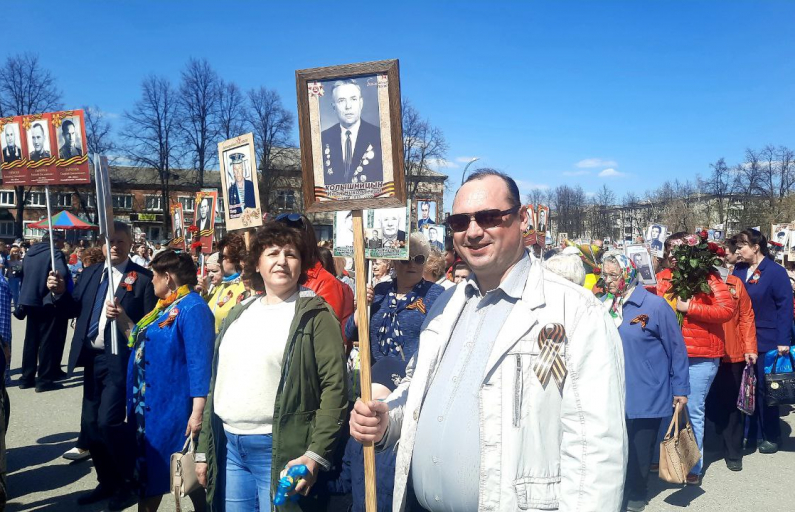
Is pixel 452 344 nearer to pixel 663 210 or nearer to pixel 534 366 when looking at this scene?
pixel 534 366

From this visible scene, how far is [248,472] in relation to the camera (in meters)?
3.12

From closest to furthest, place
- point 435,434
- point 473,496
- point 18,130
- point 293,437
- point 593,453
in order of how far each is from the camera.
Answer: point 593,453
point 473,496
point 435,434
point 293,437
point 18,130

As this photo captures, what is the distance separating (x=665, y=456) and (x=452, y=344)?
333 cm

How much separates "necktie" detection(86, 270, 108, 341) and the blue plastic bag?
6957mm

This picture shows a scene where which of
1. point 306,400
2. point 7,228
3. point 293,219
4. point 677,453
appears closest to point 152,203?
point 7,228

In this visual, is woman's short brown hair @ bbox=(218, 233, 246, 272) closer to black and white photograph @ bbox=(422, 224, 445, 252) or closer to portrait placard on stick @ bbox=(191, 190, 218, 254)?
portrait placard on stick @ bbox=(191, 190, 218, 254)

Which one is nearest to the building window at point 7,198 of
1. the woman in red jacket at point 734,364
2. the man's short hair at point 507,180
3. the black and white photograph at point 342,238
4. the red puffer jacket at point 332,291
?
the black and white photograph at point 342,238

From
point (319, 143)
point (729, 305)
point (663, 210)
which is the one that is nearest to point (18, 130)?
point (319, 143)

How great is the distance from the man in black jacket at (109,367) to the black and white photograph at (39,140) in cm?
98

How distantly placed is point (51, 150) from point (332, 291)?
10.3ft

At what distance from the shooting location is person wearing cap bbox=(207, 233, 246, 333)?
5.18m

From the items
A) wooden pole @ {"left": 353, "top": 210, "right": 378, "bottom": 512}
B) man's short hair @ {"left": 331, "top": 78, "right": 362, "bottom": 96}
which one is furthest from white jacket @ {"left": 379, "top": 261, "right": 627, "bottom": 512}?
man's short hair @ {"left": 331, "top": 78, "right": 362, "bottom": 96}

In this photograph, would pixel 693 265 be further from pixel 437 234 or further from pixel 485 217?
pixel 437 234

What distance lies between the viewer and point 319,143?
2732 millimetres
